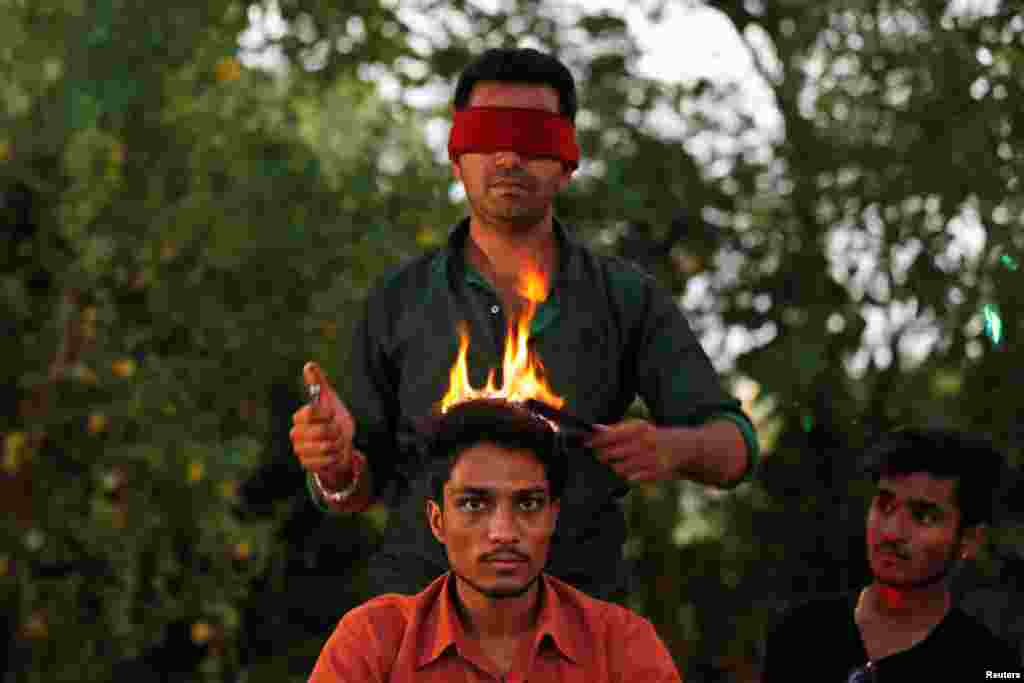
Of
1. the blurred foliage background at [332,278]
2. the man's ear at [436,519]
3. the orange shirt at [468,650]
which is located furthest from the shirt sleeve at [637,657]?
the blurred foliage background at [332,278]

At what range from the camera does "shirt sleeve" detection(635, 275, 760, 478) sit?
497 cm

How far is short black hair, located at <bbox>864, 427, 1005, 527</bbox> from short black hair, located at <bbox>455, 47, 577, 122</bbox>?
1.68 m

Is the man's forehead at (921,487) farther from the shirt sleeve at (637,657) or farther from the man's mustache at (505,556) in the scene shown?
the man's mustache at (505,556)

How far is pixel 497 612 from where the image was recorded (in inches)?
170

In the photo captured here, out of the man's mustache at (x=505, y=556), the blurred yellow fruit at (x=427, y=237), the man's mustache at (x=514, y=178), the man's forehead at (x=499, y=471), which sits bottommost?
the man's mustache at (x=505, y=556)

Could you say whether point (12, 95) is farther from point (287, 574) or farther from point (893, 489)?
point (893, 489)

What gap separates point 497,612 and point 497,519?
21 cm

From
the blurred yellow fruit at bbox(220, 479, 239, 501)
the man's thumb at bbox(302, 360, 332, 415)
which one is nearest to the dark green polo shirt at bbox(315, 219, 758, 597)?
the man's thumb at bbox(302, 360, 332, 415)

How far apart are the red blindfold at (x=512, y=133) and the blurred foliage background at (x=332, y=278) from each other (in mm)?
3559

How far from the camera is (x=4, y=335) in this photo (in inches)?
452

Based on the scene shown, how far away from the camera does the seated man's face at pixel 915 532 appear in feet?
19.1

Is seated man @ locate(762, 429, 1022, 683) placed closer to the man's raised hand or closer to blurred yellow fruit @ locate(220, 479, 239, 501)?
the man's raised hand

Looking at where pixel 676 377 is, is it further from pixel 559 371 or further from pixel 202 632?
pixel 202 632

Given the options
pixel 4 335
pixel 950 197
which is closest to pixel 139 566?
pixel 4 335
